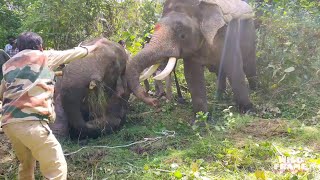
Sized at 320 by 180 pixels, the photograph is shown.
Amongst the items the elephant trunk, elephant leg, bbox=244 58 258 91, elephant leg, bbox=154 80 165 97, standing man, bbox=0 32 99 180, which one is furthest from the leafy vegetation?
standing man, bbox=0 32 99 180

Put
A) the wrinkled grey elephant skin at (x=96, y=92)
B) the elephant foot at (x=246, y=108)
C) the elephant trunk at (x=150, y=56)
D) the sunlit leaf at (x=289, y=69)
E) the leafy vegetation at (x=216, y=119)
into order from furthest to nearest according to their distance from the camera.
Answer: the sunlit leaf at (x=289, y=69) < the elephant foot at (x=246, y=108) < the wrinkled grey elephant skin at (x=96, y=92) < the elephant trunk at (x=150, y=56) < the leafy vegetation at (x=216, y=119)

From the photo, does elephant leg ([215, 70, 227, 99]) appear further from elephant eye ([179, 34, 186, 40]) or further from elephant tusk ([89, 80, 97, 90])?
elephant tusk ([89, 80, 97, 90])

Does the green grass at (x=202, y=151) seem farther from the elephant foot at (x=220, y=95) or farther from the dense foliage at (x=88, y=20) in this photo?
the dense foliage at (x=88, y=20)

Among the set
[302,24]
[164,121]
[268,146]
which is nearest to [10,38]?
[164,121]

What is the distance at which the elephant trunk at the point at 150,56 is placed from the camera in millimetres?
6161

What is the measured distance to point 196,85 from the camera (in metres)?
7.09

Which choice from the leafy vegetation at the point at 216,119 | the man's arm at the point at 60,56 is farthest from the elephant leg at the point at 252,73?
the man's arm at the point at 60,56

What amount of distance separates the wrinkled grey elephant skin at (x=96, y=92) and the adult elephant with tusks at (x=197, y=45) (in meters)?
0.51

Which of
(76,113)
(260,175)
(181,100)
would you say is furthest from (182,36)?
(260,175)

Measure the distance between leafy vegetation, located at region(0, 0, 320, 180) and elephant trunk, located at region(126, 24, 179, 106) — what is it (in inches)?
26.2

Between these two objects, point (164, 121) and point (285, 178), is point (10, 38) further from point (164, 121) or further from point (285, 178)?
point (285, 178)

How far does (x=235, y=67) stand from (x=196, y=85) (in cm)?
75

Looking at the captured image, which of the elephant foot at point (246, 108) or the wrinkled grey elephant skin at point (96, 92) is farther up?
the wrinkled grey elephant skin at point (96, 92)

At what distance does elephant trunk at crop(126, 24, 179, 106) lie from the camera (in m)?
6.16
